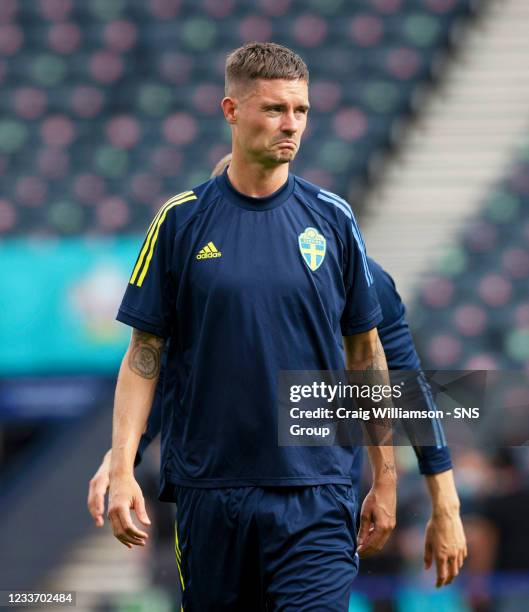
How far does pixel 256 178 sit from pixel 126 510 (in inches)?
38.4

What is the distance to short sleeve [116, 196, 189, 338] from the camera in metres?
3.61

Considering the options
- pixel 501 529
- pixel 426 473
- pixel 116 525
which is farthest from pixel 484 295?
pixel 116 525

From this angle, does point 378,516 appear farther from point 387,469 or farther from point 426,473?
point 426,473

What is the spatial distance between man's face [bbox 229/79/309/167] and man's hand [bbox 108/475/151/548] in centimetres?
95

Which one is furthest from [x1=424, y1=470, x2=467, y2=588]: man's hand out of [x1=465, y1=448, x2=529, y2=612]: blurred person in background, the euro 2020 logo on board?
[x1=465, y1=448, x2=529, y2=612]: blurred person in background

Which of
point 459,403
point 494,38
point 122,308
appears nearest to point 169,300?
point 122,308

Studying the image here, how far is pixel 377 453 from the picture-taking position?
3797 mm

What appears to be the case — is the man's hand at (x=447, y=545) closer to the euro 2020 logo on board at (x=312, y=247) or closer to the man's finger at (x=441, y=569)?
the man's finger at (x=441, y=569)

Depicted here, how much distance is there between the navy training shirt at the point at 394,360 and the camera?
412 cm

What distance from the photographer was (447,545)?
397 cm

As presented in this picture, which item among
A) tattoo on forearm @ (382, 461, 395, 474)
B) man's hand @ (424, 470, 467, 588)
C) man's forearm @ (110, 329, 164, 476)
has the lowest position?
man's hand @ (424, 470, 467, 588)

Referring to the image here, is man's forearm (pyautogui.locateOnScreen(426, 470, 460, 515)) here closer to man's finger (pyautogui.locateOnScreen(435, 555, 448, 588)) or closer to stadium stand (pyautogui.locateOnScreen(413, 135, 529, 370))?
man's finger (pyautogui.locateOnScreen(435, 555, 448, 588))

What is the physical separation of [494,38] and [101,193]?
14.2ft

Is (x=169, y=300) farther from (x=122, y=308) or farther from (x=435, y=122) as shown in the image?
(x=435, y=122)
